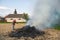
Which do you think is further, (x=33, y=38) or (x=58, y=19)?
(x=58, y=19)

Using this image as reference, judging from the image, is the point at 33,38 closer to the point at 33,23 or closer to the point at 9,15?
the point at 33,23

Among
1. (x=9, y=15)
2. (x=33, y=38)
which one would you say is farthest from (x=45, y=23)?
(x=9, y=15)

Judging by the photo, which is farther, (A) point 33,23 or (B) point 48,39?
(A) point 33,23

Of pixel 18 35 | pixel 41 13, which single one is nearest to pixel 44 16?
pixel 41 13

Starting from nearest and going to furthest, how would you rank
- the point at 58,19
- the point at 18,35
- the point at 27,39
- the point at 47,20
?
the point at 27,39, the point at 18,35, the point at 47,20, the point at 58,19

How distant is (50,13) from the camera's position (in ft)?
118

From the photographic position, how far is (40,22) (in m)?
32.7

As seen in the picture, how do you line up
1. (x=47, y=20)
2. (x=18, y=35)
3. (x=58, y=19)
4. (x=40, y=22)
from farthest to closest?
(x=58, y=19) → (x=47, y=20) → (x=40, y=22) → (x=18, y=35)

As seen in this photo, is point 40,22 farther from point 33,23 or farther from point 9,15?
point 9,15

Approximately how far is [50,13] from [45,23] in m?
3.24

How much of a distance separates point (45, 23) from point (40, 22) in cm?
160

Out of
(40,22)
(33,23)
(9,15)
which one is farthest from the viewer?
(9,15)

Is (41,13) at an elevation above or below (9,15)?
above

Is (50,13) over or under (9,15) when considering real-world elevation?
over
